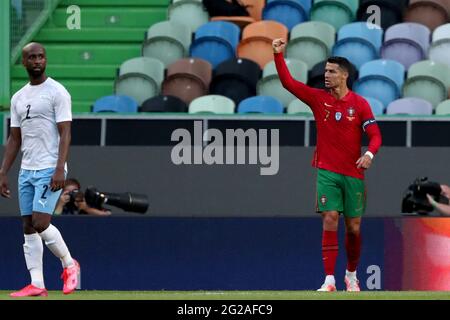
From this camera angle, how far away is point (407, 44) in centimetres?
1570

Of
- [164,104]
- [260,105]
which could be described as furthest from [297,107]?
[164,104]

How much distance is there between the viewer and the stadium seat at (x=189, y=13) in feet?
54.2

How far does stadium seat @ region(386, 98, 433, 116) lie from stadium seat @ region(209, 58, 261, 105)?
141cm

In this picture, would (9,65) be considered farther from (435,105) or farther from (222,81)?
(435,105)

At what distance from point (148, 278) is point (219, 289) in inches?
24.7

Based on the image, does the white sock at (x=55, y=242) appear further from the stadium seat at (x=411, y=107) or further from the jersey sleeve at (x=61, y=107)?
the stadium seat at (x=411, y=107)

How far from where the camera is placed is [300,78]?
1507 cm

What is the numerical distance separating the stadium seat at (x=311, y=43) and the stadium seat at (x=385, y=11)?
16.6 inches

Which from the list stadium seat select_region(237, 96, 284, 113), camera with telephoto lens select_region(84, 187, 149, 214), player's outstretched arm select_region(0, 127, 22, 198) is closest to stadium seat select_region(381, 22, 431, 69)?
stadium seat select_region(237, 96, 284, 113)

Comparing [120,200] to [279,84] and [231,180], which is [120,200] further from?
[279,84]

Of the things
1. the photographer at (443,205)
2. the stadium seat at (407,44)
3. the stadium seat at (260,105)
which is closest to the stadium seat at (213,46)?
the stadium seat at (260,105)

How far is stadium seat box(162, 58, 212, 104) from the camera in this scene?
601 inches
